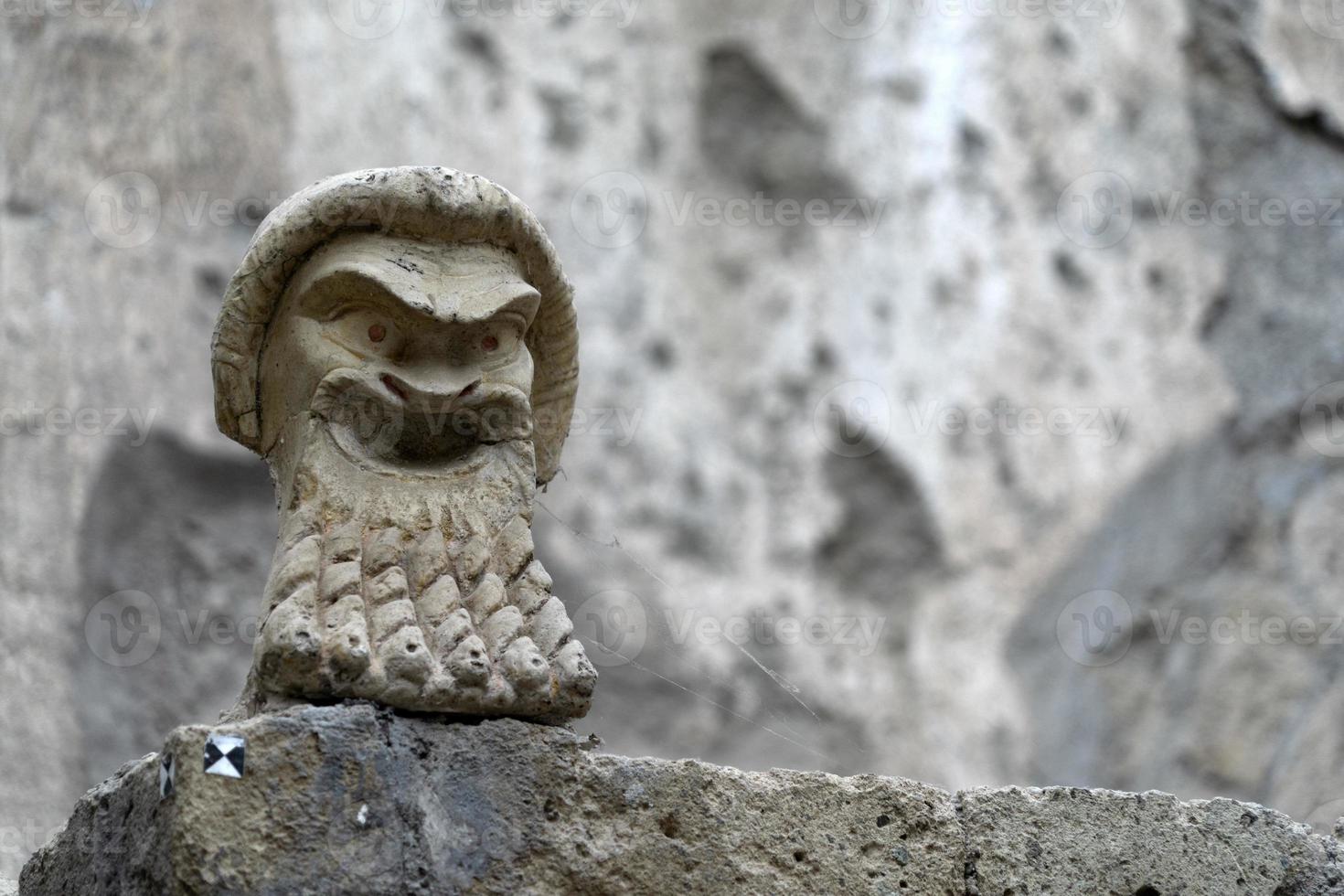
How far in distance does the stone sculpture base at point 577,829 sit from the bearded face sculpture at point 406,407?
20cm

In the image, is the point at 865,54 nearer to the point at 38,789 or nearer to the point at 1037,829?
the point at 38,789

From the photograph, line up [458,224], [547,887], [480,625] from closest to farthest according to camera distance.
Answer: [547,887], [480,625], [458,224]

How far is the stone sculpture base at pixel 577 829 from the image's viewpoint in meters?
3.20

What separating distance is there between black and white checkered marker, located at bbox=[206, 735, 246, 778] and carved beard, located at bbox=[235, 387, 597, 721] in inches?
7.1

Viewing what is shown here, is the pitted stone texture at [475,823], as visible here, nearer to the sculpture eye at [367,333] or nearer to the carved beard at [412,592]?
the carved beard at [412,592]

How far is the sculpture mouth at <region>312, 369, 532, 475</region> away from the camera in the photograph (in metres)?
3.80

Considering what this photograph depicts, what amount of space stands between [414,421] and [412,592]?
1.23 ft

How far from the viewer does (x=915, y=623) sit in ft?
35.8

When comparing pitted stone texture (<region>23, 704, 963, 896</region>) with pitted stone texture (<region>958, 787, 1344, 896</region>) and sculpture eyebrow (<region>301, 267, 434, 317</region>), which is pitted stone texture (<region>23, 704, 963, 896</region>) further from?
sculpture eyebrow (<region>301, 267, 434, 317</region>)

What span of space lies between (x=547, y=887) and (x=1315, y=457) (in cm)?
780

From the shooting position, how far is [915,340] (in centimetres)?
1122

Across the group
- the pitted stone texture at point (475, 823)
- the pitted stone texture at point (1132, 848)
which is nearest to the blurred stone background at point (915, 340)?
the pitted stone texture at point (1132, 848)

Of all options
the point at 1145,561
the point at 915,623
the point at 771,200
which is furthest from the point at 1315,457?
the point at 771,200

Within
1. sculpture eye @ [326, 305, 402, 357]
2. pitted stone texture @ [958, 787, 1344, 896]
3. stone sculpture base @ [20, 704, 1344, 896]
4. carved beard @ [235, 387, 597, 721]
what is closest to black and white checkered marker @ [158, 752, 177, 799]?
stone sculpture base @ [20, 704, 1344, 896]
